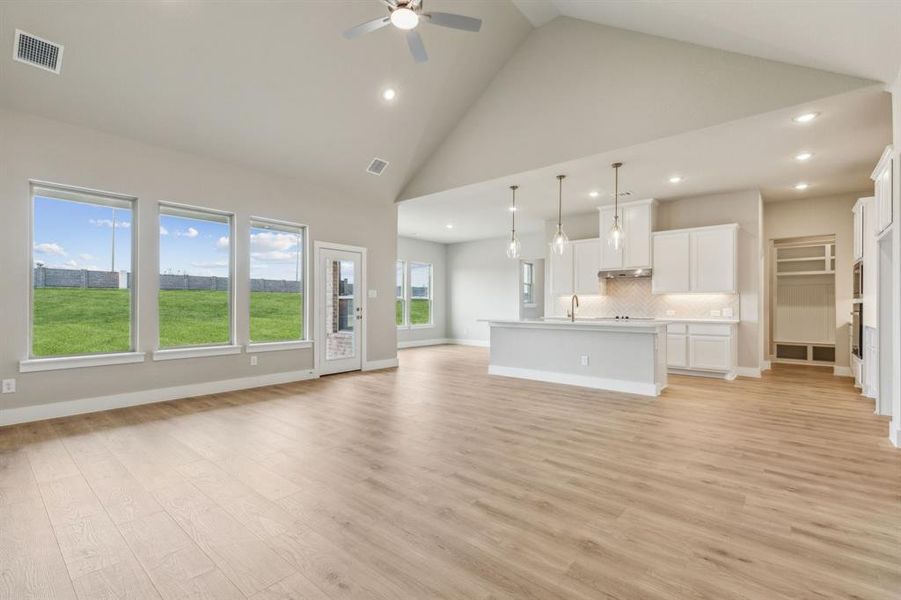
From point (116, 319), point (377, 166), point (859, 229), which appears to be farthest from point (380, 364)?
point (859, 229)

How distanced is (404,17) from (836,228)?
799 cm

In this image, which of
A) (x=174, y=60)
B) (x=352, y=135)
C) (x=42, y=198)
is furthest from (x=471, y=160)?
(x=42, y=198)

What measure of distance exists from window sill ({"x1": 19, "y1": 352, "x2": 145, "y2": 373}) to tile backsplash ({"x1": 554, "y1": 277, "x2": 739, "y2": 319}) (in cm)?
688

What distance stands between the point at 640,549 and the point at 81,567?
8.24 ft

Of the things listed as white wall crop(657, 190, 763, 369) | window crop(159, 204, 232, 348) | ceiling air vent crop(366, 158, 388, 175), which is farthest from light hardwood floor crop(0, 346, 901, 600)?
ceiling air vent crop(366, 158, 388, 175)

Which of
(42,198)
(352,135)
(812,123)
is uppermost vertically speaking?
(352,135)

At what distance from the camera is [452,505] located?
2.32 metres

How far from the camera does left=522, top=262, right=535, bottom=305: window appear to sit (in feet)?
35.7

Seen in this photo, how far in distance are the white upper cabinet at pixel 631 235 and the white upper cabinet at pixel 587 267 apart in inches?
7.2

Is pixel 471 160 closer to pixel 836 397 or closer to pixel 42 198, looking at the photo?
pixel 42 198

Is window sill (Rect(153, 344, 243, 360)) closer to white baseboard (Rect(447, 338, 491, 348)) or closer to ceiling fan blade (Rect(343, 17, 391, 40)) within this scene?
ceiling fan blade (Rect(343, 17, 391, 40))

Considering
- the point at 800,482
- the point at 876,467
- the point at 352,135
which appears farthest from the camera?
the point at 352,135

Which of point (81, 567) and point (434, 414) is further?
point (434, 414)

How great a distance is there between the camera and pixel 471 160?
608cm
